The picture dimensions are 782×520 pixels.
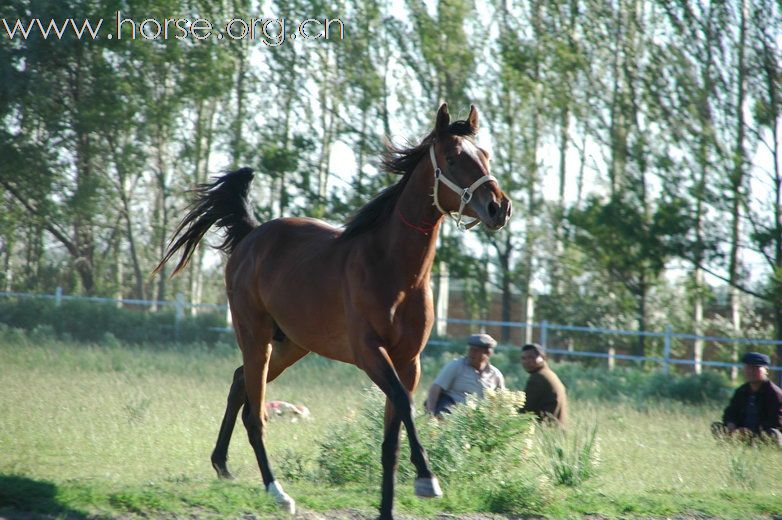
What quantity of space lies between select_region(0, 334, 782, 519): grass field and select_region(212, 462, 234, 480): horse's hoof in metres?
0.10

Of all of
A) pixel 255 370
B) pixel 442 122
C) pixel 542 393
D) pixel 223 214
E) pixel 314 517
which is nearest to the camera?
pixel 314 517

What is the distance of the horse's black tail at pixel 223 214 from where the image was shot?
859 cm

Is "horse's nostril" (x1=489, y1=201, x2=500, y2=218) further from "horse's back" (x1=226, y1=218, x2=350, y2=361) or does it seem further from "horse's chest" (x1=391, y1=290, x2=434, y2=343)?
"horse's back" (x1=226, y1=218, x2=350, y2=361)

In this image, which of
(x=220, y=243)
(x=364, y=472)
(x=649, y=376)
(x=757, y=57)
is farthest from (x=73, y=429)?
(x=757, y=57)

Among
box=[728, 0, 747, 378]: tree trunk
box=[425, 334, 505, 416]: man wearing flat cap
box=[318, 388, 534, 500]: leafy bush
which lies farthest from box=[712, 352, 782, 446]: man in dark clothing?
box=[728, 0, 747, 378]: tree trunk

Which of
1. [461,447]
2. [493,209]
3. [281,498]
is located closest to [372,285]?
[493,209]

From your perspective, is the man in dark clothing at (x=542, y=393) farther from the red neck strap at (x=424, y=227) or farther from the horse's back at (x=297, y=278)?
the red neck strap at (x=424, y=227)

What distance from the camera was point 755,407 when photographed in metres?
10.6

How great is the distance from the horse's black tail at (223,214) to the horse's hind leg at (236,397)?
4.48 ft

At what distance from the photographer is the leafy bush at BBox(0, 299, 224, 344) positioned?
24.4 m

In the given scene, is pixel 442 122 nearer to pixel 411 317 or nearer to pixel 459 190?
pixel 459 190

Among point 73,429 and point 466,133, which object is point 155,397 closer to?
point 73,429

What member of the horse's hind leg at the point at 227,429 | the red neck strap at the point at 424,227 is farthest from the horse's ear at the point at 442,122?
the horse's hind leg at the point at 227,429

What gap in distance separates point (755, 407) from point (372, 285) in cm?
661
